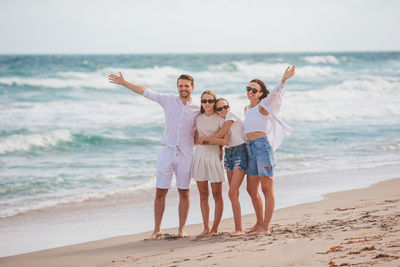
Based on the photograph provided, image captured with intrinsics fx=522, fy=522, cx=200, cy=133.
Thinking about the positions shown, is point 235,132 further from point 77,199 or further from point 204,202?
point 77,199

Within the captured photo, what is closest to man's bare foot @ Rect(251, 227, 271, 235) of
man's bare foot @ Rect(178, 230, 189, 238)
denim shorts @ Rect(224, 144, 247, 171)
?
denim shorts @ Rect(224, 144, 247, 171)

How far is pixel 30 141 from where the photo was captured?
43.6 feet

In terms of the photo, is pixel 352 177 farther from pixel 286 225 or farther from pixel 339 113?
pixel 339 113

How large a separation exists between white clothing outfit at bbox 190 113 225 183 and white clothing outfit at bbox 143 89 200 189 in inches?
6.5

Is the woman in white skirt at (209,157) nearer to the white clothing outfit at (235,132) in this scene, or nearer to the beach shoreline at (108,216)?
the white clothing outfit at (235,132)

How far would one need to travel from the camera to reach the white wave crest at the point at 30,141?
1283 centimetres

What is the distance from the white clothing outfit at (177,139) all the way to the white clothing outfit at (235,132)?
0.49m

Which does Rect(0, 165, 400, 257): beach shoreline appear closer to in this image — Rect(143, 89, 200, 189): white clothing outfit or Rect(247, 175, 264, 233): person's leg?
Rect(143, 89, 200, 189): white clothing outfit

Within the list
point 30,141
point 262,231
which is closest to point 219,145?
point 262,231

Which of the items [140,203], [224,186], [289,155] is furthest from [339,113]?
[140,203]

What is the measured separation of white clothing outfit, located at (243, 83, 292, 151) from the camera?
17.8 feet

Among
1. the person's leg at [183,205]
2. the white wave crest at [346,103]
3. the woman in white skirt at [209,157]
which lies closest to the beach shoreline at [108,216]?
the person's leg at [183,205]

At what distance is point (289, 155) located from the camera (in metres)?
11.9

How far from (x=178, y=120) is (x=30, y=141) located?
330 inches
